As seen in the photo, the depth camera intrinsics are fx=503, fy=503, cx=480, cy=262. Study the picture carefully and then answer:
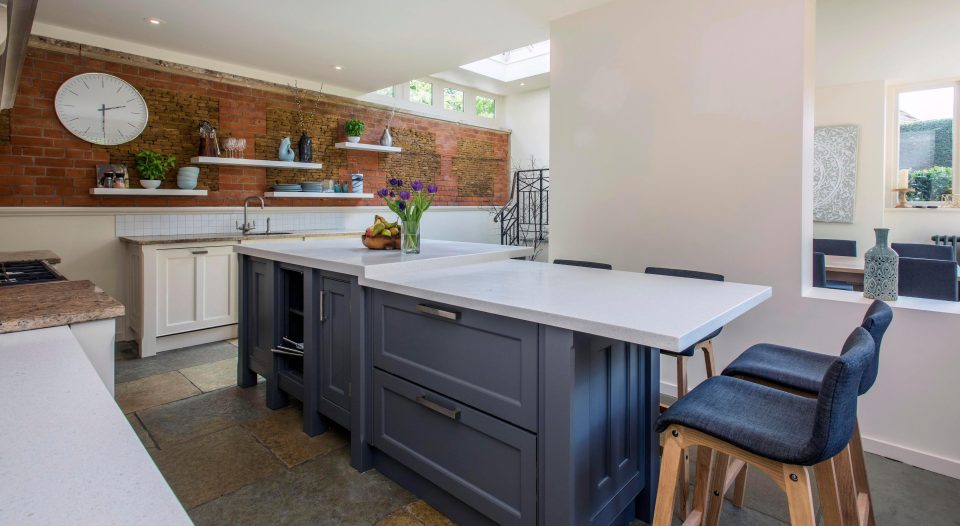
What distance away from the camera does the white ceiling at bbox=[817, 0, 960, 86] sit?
442 centimetres

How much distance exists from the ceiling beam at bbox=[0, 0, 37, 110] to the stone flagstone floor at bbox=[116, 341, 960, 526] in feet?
5.31

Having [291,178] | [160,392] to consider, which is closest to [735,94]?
[160,392]

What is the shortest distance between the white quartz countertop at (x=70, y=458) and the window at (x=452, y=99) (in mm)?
7050

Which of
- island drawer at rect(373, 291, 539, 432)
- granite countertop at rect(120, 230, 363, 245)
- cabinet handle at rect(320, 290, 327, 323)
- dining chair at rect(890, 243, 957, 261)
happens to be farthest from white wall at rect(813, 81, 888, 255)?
granite countertop at rect(120, 230, 363, 245)

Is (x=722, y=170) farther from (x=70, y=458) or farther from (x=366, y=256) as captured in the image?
(x=70, y=458)

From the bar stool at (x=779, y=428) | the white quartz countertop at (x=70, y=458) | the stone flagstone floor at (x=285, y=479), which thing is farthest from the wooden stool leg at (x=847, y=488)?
the white quartz countertop at (x=70, y=458)

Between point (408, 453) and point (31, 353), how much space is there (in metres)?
1.35

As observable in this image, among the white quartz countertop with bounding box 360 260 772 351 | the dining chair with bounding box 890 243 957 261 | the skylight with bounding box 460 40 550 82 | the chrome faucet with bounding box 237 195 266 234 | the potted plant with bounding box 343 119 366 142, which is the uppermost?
the skylight with bounding box 460 40 550 82

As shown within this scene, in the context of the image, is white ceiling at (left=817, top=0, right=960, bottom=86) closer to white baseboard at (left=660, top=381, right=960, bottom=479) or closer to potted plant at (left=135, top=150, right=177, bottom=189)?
white baseboard at (left=660, top=381, right=960, bottom=479)

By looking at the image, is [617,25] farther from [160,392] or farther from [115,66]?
[115,66]

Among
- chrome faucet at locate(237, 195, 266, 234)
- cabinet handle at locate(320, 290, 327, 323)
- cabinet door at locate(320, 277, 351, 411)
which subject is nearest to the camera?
cabinet door at locate(320, 277, 351, 411)

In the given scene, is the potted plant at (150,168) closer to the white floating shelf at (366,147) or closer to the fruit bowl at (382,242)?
the white floating shelf at (366,147)

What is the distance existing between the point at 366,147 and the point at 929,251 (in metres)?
5.47

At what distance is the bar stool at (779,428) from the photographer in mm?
1113
